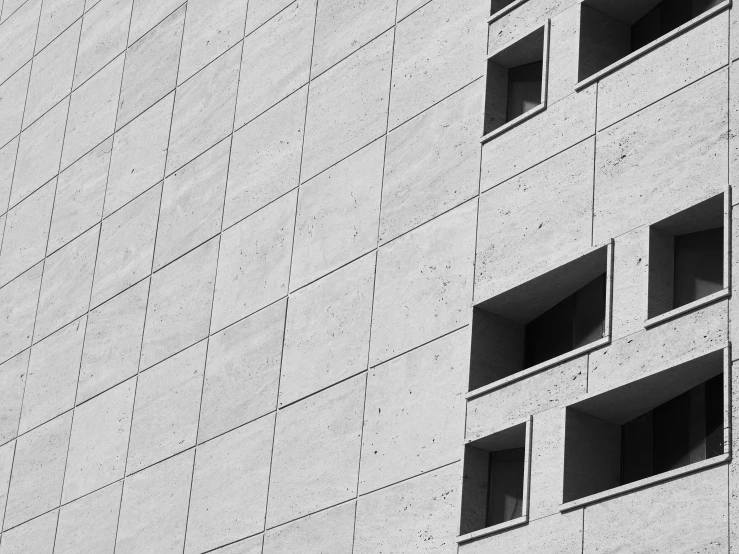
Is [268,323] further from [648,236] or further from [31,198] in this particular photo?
[31,198]

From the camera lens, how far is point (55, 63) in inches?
1396

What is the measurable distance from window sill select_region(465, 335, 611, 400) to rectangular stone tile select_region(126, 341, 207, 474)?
680 cm

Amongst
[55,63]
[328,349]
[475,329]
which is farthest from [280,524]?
[55,63]

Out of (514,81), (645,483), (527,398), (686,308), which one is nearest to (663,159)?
(686,308)

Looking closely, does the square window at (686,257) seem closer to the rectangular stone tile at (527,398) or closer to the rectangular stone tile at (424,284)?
the rectangular stone tile at (527,398)

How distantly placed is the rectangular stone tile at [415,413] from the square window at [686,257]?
11.1ft

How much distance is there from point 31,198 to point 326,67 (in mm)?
10379

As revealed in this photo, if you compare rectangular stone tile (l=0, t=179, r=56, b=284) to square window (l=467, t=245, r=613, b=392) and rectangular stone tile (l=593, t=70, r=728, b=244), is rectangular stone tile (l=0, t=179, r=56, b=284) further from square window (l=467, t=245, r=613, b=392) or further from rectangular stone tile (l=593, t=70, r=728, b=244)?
rectangular stone tile (l=593, t=70, r=728, b=244)

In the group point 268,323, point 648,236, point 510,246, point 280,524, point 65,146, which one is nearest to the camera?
point 648,236

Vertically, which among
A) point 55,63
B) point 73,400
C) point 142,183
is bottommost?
point 73,400

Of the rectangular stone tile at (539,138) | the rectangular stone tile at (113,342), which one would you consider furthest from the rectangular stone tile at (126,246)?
the rectangular stone tile at (539,138)

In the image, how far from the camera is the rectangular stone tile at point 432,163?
22.5 m

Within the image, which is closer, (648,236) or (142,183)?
(648,236)

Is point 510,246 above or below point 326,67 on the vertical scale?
below
